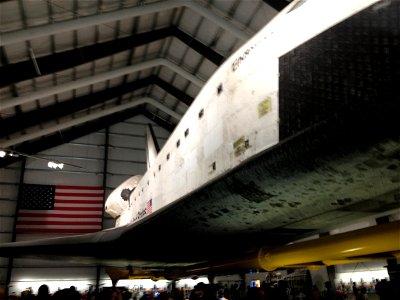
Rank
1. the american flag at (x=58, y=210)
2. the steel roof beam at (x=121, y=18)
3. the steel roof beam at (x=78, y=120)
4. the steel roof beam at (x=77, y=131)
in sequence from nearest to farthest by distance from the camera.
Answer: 1. the steel roof beam at (x=121, y=18)
2. the steel roof beam at (x=78, y=120)
3. the american flag at (x=58, y=210)
4. the steel roof beam at (x=77, y=131)

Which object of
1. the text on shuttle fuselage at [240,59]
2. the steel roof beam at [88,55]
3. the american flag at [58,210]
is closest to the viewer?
the text on shuttle fuselage at [240,59]

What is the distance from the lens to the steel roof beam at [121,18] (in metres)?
7.90

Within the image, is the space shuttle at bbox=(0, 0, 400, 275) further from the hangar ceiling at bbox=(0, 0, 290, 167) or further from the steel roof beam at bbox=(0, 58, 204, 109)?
the steel roof beam at bbox=(0, 58, 204, 109)

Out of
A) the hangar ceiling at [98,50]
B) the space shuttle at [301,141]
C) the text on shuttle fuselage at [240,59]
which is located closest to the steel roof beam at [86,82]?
the hangar ceiling at [98,50]

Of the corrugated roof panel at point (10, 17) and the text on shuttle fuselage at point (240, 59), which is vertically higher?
the corrugated roof panel at point (10, 17)

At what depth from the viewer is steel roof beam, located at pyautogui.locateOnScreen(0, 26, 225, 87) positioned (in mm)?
9078

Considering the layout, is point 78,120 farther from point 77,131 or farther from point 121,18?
point 121,18

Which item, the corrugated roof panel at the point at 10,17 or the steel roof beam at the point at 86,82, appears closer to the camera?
the corrugated roof panel at the point at 10,17

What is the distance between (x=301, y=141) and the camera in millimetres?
1524

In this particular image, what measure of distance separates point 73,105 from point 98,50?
13.1 ft

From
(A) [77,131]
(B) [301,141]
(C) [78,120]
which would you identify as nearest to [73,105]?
(C) [78,120]

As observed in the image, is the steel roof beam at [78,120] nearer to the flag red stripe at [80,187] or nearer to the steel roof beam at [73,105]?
the steel roof beam at [73,105]

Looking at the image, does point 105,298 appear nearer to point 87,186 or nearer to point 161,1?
point 161,1

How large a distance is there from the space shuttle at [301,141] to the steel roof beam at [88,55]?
766 centimetres
